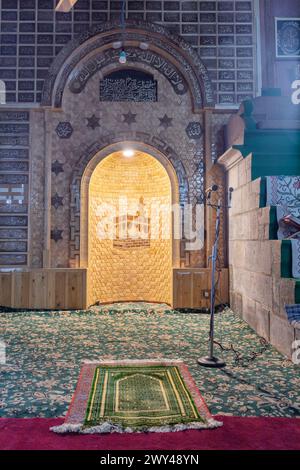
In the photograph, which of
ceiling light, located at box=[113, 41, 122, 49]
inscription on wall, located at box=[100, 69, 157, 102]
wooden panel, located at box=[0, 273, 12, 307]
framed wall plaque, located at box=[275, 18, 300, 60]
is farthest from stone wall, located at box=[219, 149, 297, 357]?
wooden panel, located at box=[0, 273, 12, 307]

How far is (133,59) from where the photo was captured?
20.5 feet

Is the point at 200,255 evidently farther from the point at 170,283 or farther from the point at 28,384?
the point at 28,384

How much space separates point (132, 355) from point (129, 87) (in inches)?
174

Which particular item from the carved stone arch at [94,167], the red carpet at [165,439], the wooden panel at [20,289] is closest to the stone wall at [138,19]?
the carved stone arch at [94,167]

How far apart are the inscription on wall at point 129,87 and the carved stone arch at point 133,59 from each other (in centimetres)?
22

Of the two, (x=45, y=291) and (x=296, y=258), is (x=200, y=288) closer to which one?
(x=45, y=291)

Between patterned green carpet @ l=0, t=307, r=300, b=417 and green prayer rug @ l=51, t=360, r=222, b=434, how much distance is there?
11 cm

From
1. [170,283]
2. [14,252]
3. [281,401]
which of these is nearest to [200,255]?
[170,283]

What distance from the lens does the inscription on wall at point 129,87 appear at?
619 cm

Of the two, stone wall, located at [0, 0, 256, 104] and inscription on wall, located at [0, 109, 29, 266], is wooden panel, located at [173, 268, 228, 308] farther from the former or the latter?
stone wall, located at [0, 0, 256, 104]

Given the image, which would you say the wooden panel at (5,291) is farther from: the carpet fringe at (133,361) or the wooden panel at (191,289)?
the carpet fringe at (133,361)

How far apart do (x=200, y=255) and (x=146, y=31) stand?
370 cm

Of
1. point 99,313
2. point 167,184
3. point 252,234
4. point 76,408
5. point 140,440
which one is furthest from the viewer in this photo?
point 167,184

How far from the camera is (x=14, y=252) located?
5.96 metres
